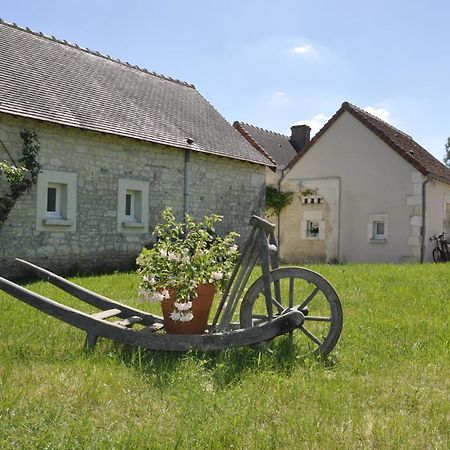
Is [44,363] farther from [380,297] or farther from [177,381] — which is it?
[380,297]

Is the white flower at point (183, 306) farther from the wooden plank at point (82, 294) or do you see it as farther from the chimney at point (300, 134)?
the chimney at point (300, 134)

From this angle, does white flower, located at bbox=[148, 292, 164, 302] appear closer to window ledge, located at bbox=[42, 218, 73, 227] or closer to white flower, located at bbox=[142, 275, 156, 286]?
white flower, located at bbox=[142, 275, 156, 286]

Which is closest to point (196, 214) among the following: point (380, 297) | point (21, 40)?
point (21, 40)

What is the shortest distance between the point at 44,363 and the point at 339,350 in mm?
2467

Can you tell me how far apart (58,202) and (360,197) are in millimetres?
10502

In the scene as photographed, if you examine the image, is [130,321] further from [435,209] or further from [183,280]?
[435,209]

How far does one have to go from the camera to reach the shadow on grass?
3939 millimetres

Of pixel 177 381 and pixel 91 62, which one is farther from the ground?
pixel 91 62

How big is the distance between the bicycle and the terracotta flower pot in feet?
48.3

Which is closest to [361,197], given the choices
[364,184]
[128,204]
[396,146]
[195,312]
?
[364,184]

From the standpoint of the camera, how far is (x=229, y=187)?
51.4 feet

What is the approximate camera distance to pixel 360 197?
722 inches

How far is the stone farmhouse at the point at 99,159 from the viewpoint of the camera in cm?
1102

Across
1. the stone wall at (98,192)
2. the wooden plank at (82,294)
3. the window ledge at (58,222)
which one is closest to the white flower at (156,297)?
the wooden plank at (82,294)
